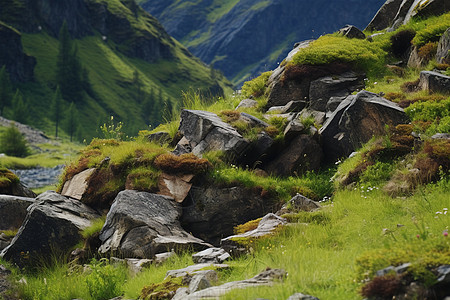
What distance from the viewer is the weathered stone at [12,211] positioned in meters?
17.9

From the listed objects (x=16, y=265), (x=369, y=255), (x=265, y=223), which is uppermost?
(x=369, y=255)

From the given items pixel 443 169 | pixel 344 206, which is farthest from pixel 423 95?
pixel 344 206

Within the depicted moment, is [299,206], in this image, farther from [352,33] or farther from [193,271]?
[352,33]

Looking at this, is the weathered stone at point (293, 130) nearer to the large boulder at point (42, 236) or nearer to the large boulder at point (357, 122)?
the large boulder at point (357, 122)

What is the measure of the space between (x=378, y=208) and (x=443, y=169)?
2.72m

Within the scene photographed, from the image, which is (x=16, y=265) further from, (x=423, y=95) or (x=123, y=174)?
(x=423, y=95)

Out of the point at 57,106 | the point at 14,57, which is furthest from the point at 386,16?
the point at 14,57

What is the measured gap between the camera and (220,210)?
1653cm

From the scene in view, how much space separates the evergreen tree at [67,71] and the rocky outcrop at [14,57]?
11.3m

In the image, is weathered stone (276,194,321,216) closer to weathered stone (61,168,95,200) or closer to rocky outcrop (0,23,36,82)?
weathered stone (61,168,95,200)

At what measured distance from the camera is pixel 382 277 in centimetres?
Result: 697

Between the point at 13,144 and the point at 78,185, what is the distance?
98523 mm

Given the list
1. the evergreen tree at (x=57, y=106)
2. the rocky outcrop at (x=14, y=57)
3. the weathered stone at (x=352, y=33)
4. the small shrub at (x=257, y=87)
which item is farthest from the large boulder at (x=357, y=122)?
the rocky outcrop at (x=14, y=57)

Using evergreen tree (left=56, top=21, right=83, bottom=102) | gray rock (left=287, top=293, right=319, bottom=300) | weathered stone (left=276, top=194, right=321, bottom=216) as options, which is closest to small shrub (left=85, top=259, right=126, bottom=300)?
weathered stone (left=276, top=194, right=321, bottom=216)
